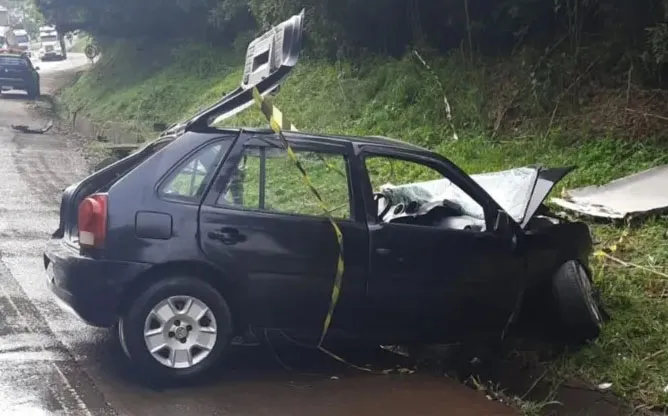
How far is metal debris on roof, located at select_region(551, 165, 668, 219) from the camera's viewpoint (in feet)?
28.5

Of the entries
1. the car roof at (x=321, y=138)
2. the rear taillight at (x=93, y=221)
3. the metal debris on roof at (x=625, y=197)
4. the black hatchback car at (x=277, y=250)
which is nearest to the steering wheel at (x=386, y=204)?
the black hatchback car at (x=277, y=250)

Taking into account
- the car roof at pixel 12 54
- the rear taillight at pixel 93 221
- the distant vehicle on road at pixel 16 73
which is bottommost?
the rear taillight at pixel 93 221

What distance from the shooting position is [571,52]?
512 inches

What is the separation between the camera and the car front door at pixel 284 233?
5.64 m

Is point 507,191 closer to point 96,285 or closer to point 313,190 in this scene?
point 313,190

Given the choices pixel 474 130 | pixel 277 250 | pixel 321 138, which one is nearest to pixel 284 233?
pixel 277 250

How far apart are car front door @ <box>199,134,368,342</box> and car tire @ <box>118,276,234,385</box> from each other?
221 mm

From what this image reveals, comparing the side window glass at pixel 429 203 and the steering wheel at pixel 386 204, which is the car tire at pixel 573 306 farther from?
the steering wheel at pixel 386 204

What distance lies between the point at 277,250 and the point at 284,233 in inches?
4.7

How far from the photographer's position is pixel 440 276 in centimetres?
605

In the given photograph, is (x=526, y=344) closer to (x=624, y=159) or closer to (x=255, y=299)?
(x=255, y=299)

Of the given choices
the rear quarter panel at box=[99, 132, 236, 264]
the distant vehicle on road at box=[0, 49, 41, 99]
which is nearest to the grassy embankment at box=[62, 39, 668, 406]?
the rear quarter panel at box=[99, 132, 236, 264]

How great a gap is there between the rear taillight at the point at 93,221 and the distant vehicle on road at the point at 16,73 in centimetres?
2914

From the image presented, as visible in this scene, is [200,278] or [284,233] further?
[284,233]
